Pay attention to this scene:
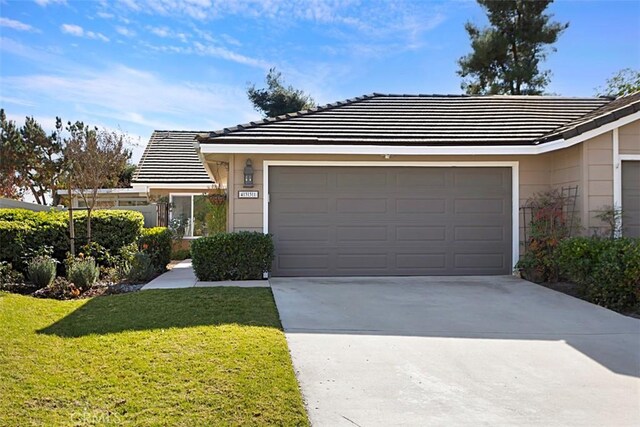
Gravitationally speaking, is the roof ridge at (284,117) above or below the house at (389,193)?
above

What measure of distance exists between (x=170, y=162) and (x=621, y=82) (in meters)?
21.6

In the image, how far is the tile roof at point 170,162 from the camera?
635 inches

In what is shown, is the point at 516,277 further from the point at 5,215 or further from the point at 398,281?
the point at 5,215

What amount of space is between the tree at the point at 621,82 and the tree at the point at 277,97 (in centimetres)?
1500

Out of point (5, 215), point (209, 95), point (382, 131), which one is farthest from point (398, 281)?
point (209, 95)

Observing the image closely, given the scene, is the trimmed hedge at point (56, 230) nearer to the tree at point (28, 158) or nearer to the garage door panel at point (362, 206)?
the garage door panel at point (362, 206)

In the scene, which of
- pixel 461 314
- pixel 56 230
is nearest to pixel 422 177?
pixel 461 314

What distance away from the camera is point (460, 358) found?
16.1 ft

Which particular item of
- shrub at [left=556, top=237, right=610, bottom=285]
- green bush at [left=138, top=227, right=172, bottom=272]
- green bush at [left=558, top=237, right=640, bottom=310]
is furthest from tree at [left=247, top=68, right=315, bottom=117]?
green bush at [left=558, top=237, right=640, bottom=310]

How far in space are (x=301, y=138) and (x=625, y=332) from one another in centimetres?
616

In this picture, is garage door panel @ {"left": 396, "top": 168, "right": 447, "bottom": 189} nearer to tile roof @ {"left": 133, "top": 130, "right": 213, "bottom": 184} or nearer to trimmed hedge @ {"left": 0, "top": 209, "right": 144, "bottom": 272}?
trimmed hedge @ {"left": 0, "top": 209, "right": 144, "bottom": 272}

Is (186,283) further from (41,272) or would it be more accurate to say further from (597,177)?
(597,177)

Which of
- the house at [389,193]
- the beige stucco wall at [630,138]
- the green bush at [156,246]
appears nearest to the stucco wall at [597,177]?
the beige stucco wall at [630,138]

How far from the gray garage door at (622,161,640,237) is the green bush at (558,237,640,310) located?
1406mm
